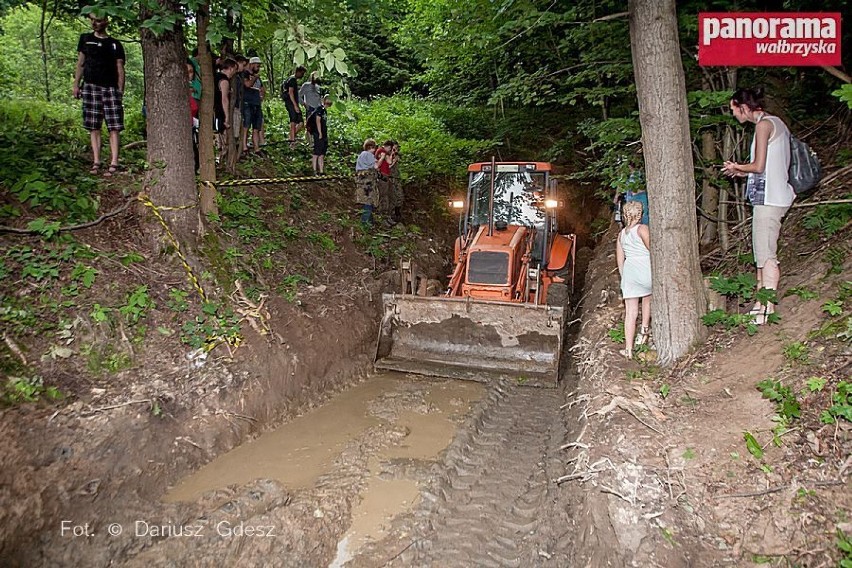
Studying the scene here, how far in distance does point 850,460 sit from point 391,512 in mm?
2793

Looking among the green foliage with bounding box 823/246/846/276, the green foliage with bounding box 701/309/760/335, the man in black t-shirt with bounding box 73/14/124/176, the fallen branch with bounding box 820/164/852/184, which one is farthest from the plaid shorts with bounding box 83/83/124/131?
the fallen branch with bounding box 820/164/852/184

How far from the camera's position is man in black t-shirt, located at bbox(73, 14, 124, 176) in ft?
19.0

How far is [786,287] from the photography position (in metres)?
4.39

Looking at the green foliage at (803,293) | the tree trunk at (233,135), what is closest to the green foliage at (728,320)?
the green foliage at (803,293)

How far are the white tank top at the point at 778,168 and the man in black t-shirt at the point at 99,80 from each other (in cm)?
665

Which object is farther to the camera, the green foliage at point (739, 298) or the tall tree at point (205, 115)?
the tall tree at point (205, 115)

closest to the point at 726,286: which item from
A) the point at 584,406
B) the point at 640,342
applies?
the point at 640,342

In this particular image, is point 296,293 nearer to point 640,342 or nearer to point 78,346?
point 78,346

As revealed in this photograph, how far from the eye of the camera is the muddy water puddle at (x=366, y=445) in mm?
3914

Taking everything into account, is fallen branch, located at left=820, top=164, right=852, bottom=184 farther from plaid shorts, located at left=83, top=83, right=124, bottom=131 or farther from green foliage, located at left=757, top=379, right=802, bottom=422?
plaid shorts, located at left=83, top=83, right=124, bottom=131

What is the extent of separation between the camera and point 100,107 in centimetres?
595

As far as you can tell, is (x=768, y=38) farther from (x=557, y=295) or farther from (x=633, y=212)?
(x=557, y=295)

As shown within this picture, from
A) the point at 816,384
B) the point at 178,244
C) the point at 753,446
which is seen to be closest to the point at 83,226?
the point at 178,244

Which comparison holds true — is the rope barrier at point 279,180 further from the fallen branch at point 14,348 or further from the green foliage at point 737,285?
the green foliage at point 737,285
